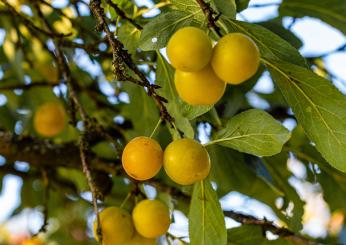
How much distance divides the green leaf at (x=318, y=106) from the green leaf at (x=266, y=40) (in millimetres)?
18

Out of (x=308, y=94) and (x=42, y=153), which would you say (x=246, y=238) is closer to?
(x=308, y=94)

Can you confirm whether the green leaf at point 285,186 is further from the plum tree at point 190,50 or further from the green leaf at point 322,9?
the plum tree at point 190,50

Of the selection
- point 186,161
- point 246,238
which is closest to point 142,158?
point 186,161

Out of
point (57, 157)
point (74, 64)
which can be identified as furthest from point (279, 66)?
point (74, 64)

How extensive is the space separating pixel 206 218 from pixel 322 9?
616mm

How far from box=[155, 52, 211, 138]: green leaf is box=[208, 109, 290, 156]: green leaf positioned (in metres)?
0.07

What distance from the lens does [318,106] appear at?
92 cm

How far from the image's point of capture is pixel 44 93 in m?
2.10

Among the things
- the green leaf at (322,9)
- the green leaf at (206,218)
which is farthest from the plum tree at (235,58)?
the green leaf at (322,9)

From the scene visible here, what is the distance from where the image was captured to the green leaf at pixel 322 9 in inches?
53.7

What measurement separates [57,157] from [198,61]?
0.92m

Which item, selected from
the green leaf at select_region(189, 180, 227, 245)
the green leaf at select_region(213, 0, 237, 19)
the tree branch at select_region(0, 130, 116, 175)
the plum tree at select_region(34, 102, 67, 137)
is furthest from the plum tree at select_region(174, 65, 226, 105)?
the plum tree at select_region(34, 102, 67, 137)

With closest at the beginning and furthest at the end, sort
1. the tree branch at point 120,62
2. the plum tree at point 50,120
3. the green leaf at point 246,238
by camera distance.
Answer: the tree branch at point 120,62 < the green leaf at point 246,238 < the plum tree at point 50,120

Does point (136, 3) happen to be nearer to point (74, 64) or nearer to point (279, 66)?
point (279, 66)
